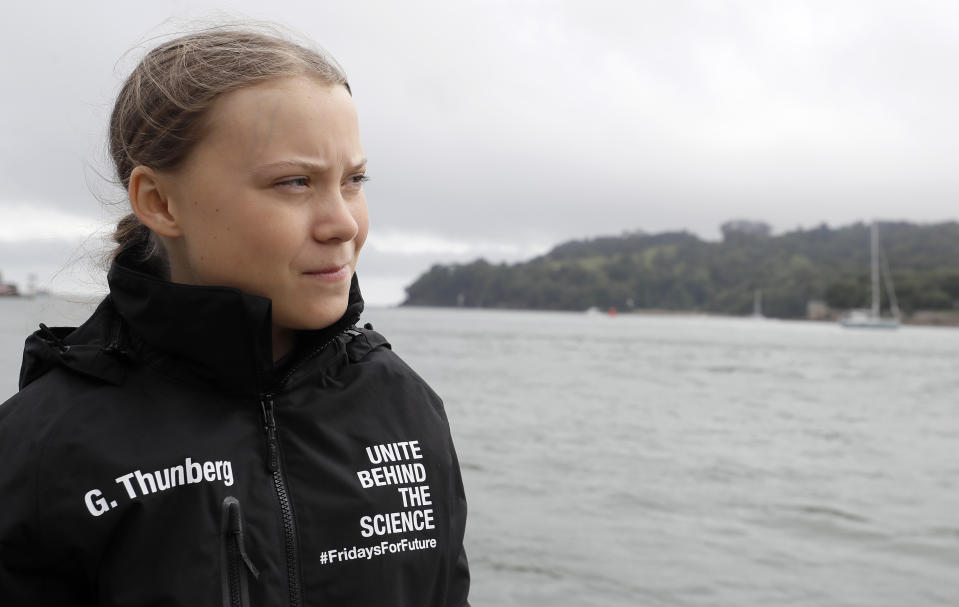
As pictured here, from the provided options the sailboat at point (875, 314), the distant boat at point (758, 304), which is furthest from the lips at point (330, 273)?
the distant boat at point (758, 304)

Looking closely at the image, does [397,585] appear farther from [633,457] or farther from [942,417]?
[942,417]

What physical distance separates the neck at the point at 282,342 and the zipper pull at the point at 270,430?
105 mm

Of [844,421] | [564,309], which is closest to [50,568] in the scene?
[844,421]

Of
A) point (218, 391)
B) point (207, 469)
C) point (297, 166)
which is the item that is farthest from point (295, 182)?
point (207, 469)

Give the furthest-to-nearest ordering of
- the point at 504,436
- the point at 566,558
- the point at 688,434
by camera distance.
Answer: the point at 688,434
the point at 504,436
the point at 566,558

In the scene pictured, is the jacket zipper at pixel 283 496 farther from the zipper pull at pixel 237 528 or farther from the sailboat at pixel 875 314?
the sailboat at pixel 875 314

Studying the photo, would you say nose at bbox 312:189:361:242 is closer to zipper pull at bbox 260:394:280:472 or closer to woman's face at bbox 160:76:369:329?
woman's face at bbox 160:76:369:329

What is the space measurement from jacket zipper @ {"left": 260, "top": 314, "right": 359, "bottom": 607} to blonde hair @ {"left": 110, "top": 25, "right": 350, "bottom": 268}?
0.34m

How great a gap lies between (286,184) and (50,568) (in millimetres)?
748

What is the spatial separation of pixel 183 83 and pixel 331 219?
36cm

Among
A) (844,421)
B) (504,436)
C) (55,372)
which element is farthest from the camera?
(844,421)

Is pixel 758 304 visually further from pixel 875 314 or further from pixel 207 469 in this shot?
pixel 207 469

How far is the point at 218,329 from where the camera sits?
62.7 inches

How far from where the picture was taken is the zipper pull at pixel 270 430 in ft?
5.47
